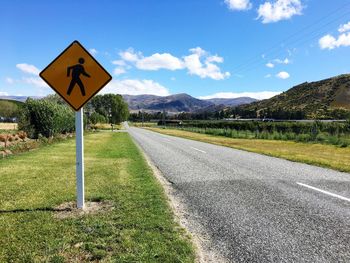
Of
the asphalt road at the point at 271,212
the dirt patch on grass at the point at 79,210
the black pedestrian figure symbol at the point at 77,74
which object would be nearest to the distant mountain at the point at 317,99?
the asphalt road at the point at 271,212

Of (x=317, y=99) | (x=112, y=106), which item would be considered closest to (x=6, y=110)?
(x=112, y=106)

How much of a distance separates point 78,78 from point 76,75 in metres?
0.06

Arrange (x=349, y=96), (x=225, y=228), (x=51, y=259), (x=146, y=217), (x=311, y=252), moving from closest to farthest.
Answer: (x=51, y=259)
(x=311, y=252)
(x=225, y=228)
(x=146, y=217)
(x=349, y=96)

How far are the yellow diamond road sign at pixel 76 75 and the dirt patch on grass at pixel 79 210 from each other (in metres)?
1.80

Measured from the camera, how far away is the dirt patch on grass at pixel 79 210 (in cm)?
642

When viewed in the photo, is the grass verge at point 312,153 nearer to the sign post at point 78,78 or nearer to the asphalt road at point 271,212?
the asphalt road at point 271,212

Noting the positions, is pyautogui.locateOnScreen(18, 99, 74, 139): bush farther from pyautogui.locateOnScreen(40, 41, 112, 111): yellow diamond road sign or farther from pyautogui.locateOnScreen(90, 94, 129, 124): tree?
pyautogui.locateOnScreen(90, 94, 129, 124): tree

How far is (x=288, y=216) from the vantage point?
645cm

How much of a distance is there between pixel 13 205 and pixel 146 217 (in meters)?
2.53

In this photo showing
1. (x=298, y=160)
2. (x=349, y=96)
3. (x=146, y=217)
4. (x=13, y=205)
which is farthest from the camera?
(x=349, y=96)

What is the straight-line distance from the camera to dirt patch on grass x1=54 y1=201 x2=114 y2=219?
253 inches

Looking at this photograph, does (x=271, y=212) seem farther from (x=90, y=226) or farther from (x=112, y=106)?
(x=112, y=106)

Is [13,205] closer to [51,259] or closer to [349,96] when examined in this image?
[51,259]

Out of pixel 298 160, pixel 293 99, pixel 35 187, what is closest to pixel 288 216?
pixel 35 187
